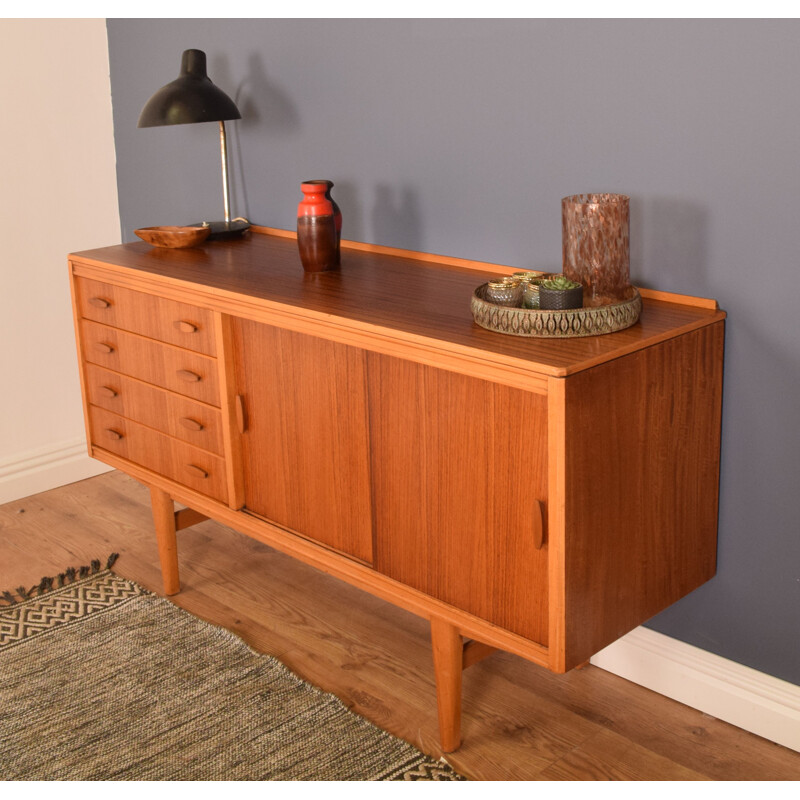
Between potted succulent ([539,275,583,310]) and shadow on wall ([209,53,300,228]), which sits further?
shadow on wall ([209,53,300,228])

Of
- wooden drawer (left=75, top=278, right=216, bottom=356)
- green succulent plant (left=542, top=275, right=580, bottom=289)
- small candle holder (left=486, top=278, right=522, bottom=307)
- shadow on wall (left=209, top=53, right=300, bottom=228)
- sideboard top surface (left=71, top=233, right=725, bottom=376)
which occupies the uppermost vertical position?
shadow on wall (left=209, top=53, right=300, bottom=228)

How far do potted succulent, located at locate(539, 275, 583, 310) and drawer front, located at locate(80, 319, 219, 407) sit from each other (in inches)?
31.6

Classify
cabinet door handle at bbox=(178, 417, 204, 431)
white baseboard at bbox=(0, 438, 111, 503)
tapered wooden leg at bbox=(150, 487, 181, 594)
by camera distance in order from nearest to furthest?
cabinet door handle at bbox=(178, 417, 204, 431) < tapered wooden leg at bbox=(150, 487, 181, 594) < white baseboard at bbox=(0, 438, 111, 503)

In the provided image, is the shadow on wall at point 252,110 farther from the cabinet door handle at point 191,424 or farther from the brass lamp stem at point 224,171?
the cabinet door handle at point 191,424

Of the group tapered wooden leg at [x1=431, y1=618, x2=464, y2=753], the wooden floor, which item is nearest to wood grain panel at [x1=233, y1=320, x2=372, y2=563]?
tapered wooden leg at [x1=431, y1=618, x2=464, y2=753]

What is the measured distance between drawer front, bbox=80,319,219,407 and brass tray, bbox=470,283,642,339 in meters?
0.76

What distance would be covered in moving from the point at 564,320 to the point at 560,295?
5cm

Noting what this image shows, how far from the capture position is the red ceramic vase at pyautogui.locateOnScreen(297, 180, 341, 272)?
2.16 metres

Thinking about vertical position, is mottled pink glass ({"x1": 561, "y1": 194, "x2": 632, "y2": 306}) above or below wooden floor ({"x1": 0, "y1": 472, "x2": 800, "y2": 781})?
above

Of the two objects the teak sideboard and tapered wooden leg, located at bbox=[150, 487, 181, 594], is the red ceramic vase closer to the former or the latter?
the teak sideboard

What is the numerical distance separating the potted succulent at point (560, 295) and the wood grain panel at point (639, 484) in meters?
0.14

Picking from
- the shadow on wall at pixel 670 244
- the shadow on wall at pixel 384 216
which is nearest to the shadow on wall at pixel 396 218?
the shadow on wall at pixel 384 216

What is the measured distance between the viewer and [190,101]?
241 cm

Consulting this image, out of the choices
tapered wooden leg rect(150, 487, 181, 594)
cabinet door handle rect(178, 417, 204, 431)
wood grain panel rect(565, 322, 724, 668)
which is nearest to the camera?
wood grain panel rect(565, 322, 724, 668)
